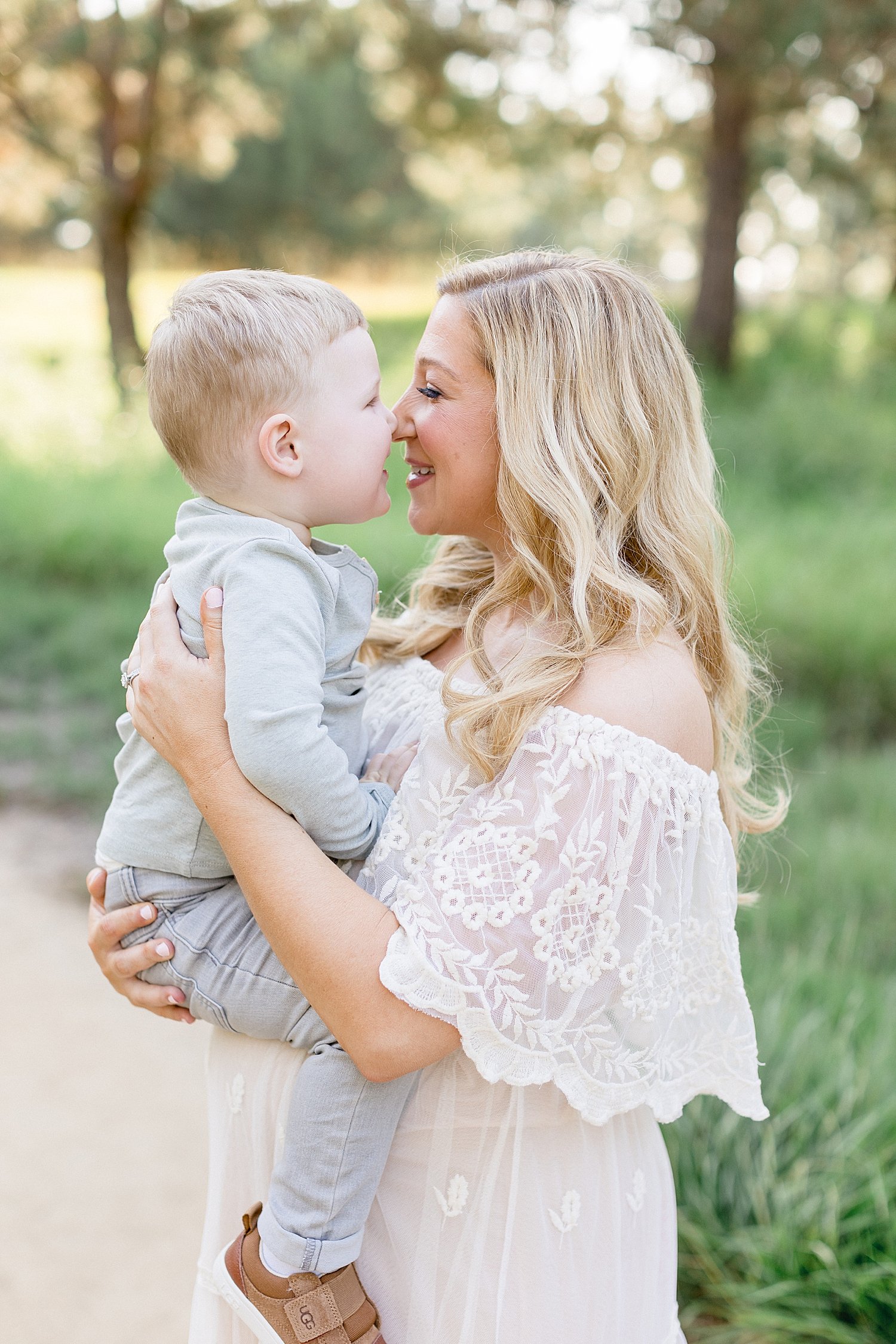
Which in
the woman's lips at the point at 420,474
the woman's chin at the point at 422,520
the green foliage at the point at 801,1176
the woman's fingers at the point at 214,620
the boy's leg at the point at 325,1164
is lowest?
the green foliage at the point at 801,1176

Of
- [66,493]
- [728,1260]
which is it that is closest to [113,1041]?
[728,1260]

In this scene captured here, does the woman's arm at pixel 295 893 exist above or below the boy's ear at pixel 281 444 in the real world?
below

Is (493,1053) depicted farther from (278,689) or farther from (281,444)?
(281,444)

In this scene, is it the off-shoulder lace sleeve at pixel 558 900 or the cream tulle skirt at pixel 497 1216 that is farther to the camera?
the cream tulle skirt at pixel 497 1216

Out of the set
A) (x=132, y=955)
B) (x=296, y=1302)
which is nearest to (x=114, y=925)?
(x=132, y=955)

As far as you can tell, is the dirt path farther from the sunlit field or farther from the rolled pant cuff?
the rolled pant cuff

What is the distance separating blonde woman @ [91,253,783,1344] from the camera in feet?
4.60

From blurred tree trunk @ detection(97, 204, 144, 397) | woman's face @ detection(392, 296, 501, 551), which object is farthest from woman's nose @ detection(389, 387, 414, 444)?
blurred tree trunk @ detection(97, 204, 144, 397)

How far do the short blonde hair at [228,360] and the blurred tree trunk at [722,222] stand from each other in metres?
8.93

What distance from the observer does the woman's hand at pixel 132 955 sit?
5.28 ft

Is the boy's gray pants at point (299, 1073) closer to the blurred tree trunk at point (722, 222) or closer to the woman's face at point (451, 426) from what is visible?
the woman's face at point (451, 426)

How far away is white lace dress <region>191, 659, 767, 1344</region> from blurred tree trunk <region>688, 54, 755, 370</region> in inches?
363

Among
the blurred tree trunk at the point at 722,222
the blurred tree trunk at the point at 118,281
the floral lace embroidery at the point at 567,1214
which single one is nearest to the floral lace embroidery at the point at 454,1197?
the floral lace embroidery at the point at 567,1214

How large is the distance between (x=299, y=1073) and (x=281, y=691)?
52 centimetres
